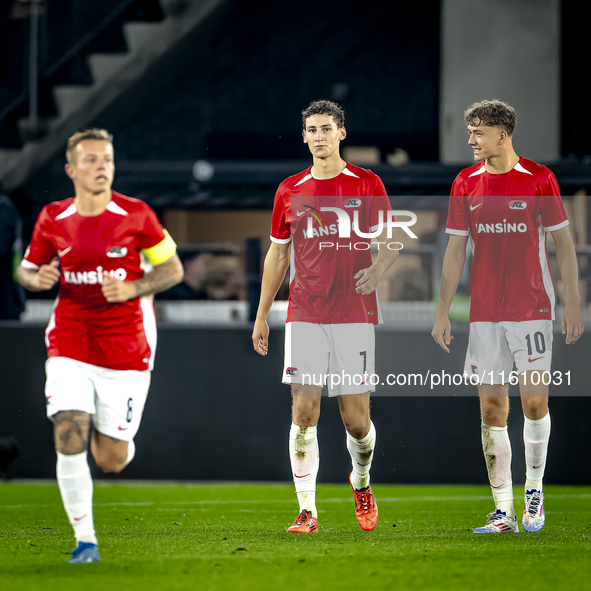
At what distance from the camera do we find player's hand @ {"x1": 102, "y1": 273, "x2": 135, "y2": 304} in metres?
4.50

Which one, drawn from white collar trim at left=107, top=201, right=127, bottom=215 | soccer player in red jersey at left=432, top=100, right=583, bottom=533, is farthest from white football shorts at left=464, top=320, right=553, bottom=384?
white collar trim at left=107, top=201, right=127, bottom=215

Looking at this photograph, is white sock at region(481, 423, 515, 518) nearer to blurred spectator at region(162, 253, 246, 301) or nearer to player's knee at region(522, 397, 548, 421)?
player's knee at region(522, 397, 548, 421)

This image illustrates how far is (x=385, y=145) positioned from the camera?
13.2 metres

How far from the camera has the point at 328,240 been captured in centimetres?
539

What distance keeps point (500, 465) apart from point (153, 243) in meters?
2.33

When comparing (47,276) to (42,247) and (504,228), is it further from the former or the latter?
(504,228)

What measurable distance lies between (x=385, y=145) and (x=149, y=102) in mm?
3361

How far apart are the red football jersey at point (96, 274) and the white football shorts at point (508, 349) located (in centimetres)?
192

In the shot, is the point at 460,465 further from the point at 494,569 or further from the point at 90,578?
the point at 90,578

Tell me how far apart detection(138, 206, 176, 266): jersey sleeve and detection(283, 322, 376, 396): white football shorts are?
3.30 feet

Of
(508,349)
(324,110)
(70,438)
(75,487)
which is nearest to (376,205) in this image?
(324,110)

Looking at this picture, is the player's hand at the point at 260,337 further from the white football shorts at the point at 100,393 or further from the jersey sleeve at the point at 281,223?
the white football shorts at the point at 100,393

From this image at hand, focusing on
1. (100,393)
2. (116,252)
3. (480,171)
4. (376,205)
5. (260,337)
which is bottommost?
(100,393)

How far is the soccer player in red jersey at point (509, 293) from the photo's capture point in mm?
5281
